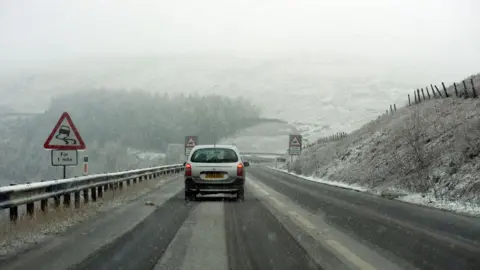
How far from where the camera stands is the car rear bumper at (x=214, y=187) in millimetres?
14820

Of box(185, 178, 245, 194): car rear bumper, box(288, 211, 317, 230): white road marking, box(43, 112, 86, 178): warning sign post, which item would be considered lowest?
box(288, 211, 317, 230): white road marking

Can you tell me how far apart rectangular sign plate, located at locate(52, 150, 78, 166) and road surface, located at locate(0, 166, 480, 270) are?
2.28 metres

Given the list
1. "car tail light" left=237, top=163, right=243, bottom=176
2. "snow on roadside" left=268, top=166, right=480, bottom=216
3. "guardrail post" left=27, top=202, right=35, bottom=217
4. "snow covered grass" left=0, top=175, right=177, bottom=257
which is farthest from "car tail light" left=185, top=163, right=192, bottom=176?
"snow on roadside" left=268, top=166, right=480, bottom=216

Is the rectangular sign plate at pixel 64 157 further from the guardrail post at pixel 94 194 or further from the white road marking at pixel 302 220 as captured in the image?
the white road marking at pixel 302 220

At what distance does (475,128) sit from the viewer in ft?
58.1

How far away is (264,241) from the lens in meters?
7.49

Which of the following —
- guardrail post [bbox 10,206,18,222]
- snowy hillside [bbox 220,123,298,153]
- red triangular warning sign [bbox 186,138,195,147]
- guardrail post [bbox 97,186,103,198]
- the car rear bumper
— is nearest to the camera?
guardrail post [bbox 10,206,18,222]

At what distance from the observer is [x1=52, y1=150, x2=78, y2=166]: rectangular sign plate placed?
13109 millimetres

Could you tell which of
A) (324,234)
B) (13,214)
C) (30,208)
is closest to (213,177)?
(30,208)

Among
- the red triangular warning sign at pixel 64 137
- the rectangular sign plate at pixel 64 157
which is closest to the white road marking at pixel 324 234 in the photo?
the rectangular sign plate at pixel 64 157

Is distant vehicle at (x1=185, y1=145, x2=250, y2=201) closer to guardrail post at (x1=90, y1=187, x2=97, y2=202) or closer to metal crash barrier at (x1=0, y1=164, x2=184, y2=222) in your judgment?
guardrail post at (x1=90, y1=187, x2=97, y2=202)

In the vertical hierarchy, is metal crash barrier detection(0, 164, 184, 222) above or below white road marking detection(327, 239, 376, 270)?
above

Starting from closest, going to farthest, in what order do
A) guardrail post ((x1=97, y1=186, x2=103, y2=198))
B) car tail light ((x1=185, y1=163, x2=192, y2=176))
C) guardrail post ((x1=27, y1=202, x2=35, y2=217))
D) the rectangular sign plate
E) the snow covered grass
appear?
the snow covered grass → guardrail post ((x1=27, y1=202, x2=35, y2=217)) → the rectangular sign plate → car tail light ((x1=185, y1=163, x2=192, y2=176)) → guardrail post ((x1=97, y1=186, x2=103, y2=198))

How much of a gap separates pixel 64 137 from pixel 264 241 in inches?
304
